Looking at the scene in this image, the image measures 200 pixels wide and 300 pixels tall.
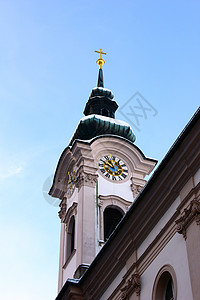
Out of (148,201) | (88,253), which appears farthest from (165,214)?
(88,253)

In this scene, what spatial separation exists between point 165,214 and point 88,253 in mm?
8180

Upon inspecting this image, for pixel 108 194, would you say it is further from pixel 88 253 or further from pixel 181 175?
pixel 181 175

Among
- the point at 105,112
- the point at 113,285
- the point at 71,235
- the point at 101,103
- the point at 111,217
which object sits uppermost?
Result: the point at 101,103

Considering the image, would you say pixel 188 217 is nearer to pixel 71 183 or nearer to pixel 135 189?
pixel 135 189

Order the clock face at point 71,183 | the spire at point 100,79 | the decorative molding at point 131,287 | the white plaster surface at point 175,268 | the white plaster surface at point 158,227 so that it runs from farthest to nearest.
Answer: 1. the spire at point 100,79
2. the clock face at point 71,183
3. the decorative molding at point 131,287
4. the white plaster surface at point 158,227
5. the white plaster surface at point 175,268

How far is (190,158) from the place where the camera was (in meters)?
11.9

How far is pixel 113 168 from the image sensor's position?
23.4m

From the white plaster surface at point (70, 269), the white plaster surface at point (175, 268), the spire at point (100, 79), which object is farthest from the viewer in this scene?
the spire at point (100, 79)

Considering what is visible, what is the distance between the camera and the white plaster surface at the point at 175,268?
36.6 ft

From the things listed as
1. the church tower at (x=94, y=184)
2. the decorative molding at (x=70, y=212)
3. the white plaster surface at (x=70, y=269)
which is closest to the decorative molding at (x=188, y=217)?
the church tower at (x=94, y=184)

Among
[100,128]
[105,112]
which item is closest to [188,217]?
[100,128]

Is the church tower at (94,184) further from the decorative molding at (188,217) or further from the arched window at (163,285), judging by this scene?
the decorative molding at (188,217)

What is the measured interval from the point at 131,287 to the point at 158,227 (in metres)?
1.59

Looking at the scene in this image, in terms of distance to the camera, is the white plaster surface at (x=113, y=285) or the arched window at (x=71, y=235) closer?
the white plaster surface at (x=113, y=285)
